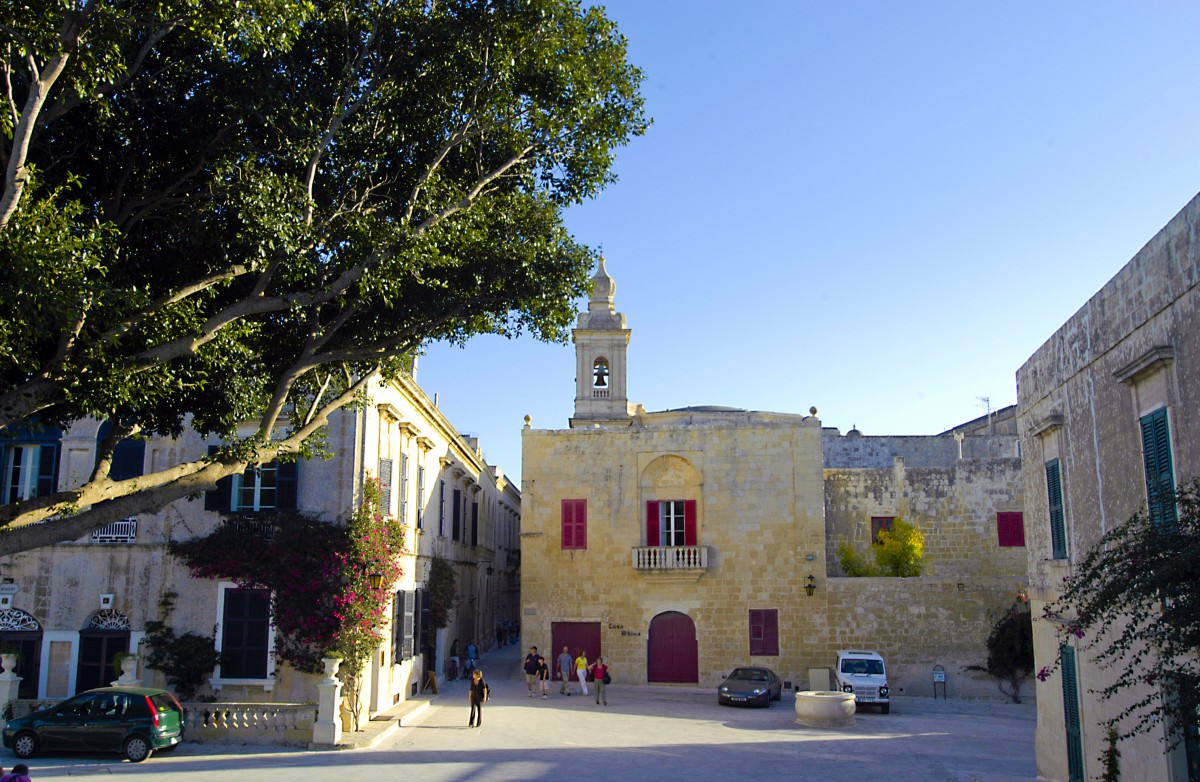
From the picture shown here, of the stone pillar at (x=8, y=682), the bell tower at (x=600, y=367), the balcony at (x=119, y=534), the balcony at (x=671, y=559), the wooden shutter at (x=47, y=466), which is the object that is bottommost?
the stone pillar at (x=8, y=682)

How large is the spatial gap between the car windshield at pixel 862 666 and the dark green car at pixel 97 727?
16719mm

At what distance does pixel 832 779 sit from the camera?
16.0 m

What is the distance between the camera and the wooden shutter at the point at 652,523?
30359 millimetres

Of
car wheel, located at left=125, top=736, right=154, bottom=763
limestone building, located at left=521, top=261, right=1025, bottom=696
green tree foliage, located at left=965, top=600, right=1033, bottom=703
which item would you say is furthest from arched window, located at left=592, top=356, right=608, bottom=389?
car wheel, located at left=125, top=736, right=154, bottom=763

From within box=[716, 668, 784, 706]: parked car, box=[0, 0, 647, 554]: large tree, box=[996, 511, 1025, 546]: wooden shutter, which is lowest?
box=[716, 668, 784, 706]: parked car

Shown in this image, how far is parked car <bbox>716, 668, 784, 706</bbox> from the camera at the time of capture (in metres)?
25.5

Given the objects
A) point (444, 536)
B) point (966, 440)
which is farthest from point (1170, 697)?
point (966, 440)

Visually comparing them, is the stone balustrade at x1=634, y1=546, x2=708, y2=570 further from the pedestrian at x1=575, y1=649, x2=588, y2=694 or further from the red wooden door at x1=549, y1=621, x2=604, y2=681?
the pedestrian at x1=575, y1=649, x2=588, y2=694

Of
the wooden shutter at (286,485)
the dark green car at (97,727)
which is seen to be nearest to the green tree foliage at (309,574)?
the wooden shutter at (286,485)

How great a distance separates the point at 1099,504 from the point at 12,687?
19.2m

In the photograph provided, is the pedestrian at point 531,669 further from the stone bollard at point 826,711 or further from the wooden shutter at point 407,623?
the stone bollard at point 826,711

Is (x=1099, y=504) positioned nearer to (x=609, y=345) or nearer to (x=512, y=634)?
(x=609, y=345)

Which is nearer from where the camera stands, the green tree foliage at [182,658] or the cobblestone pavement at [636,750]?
the cobblestone pavement at [636,750]

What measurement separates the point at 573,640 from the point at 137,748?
14828 millimetres
